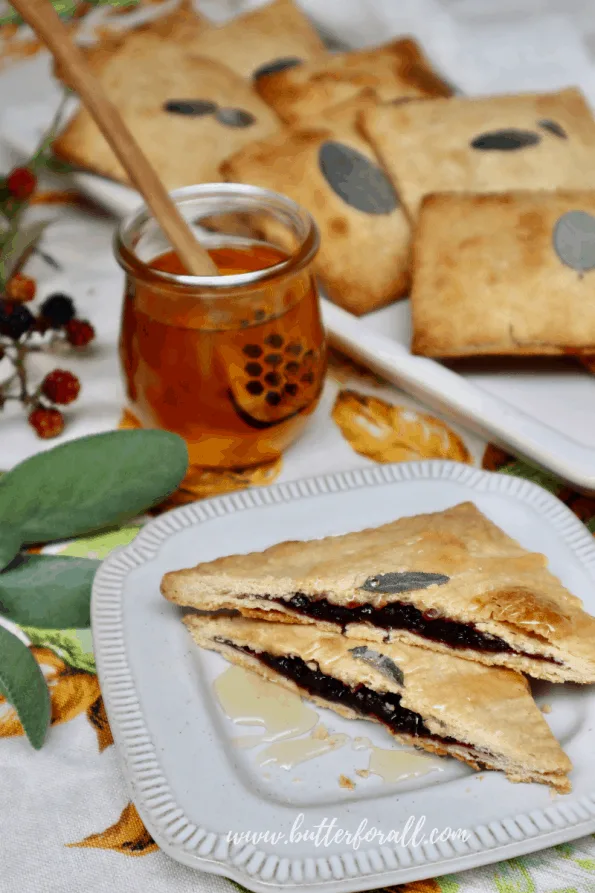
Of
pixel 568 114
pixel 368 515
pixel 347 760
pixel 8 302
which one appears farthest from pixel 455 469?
pixel 568 114

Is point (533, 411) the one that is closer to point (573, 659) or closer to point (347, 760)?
point (573, 659)

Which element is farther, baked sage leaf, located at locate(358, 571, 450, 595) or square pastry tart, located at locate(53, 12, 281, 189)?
square pastry tart, located at locate(53, 12, 281, 189)

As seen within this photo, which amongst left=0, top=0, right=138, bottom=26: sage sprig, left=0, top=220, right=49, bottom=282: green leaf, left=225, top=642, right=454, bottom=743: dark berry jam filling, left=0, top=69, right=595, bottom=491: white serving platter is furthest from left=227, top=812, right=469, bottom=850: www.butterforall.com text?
left=0, top=0, right=138, bottom=26: sage sprig

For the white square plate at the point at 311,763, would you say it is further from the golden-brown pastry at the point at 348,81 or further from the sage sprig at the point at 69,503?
the golden-brown pastry at the point at 348,81

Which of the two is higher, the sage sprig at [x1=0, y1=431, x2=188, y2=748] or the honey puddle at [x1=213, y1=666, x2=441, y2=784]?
the sage sprig at [x1=0, y1=431, x2=188, y2=748]

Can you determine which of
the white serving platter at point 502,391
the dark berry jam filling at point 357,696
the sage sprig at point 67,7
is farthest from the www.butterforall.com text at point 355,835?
the sage sprig at point 67,7

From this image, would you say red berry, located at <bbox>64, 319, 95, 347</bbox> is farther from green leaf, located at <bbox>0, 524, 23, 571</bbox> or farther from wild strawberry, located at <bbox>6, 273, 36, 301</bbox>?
green leaf, located at <bbox>0, 524, 23, 571</bbox>
